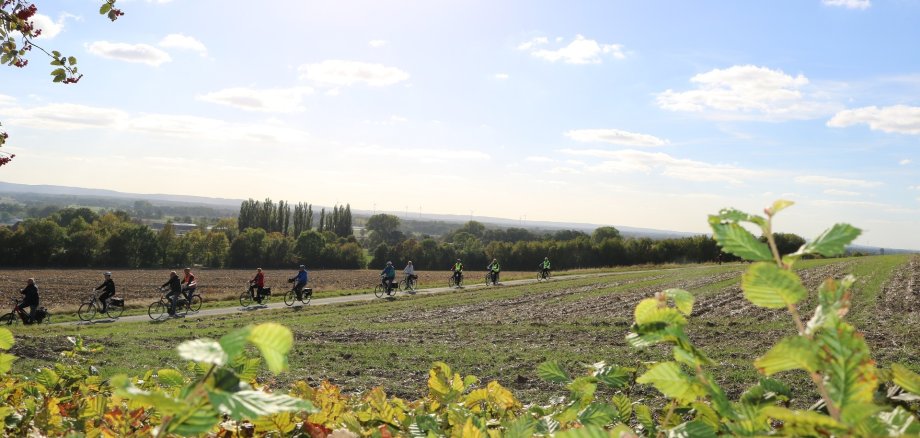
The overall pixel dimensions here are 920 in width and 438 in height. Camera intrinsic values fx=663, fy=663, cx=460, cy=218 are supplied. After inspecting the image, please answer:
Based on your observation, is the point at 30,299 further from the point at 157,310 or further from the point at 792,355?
the point at 792,355

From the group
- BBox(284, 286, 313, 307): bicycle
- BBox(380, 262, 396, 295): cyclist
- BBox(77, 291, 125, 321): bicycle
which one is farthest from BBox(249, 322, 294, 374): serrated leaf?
BBox(380, 262, 396, 295): cyclist

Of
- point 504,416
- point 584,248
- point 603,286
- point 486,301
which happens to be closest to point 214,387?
point 504,416

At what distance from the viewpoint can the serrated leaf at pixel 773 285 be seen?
2.88 feet

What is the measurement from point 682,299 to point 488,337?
1722 cm

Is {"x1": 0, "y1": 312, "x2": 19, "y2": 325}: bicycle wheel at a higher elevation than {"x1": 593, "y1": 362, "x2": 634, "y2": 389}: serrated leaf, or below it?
below

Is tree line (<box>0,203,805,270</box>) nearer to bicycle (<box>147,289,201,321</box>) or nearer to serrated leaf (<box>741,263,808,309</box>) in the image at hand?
bicycle (<box>147,289,201,321</box>)

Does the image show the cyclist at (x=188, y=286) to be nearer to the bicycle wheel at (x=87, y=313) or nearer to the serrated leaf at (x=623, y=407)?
the bicycle wheel at (x=87, y=313)

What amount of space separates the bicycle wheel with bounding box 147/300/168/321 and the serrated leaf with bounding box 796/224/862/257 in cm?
2514

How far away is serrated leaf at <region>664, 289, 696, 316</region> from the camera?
1224mm

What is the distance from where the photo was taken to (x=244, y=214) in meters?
123

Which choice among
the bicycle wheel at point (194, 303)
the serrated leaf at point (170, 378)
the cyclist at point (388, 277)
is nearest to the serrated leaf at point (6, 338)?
the serrated leaf at point (170, 378)

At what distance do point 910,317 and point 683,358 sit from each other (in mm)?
23821

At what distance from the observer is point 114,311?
2467 centimetres

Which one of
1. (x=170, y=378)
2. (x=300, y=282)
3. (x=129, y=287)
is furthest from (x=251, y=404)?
(x=129, y=287)
